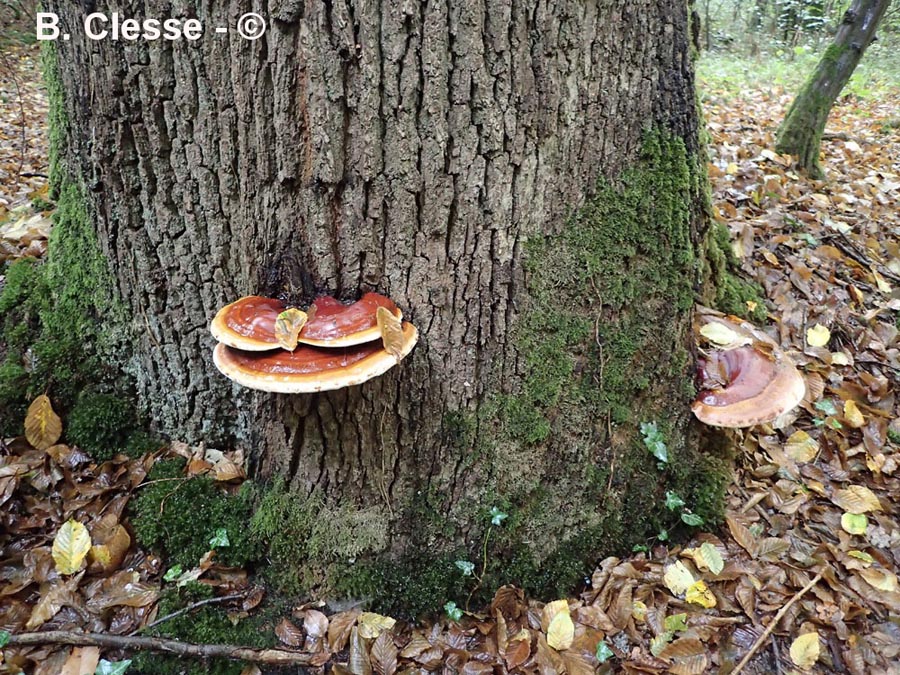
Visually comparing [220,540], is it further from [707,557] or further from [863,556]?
[863,556]

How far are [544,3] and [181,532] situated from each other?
2.80 metres

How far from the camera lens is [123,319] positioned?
9.60ft

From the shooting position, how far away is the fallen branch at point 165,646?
2.33 meters

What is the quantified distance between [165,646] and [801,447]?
12.0 feet

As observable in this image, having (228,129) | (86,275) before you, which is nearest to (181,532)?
(86,275)

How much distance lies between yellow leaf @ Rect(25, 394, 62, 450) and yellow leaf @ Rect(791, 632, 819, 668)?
3802 millimetres

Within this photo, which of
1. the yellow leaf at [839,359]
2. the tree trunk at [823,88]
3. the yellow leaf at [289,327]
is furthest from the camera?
the tree trunk at [823,88]

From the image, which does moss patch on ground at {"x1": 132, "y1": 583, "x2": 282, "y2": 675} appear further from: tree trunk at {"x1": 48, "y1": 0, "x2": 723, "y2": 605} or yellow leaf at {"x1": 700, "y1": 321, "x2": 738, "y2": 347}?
yellow leaf at {"x1": 700, "y1": 321, "x2": 738, "y2": 347}

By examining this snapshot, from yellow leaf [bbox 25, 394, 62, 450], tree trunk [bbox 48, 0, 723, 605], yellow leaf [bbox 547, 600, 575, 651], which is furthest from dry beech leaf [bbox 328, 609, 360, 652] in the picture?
yellow leaf [bbox 25, 394, 62, 450]

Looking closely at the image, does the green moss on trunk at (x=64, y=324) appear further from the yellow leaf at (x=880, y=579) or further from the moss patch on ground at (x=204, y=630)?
the yellow leaf at (x=880, y=579)

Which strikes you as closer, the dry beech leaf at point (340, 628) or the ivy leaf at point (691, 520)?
the dry beech leaf at point (340, 628)

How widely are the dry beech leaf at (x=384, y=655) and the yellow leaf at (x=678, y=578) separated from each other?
134 centimetres

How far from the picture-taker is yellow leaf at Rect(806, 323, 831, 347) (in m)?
4.15

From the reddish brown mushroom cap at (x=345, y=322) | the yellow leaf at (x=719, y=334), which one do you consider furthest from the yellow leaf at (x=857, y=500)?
the reddish brown mushroom cap at (x=345, y=322)
